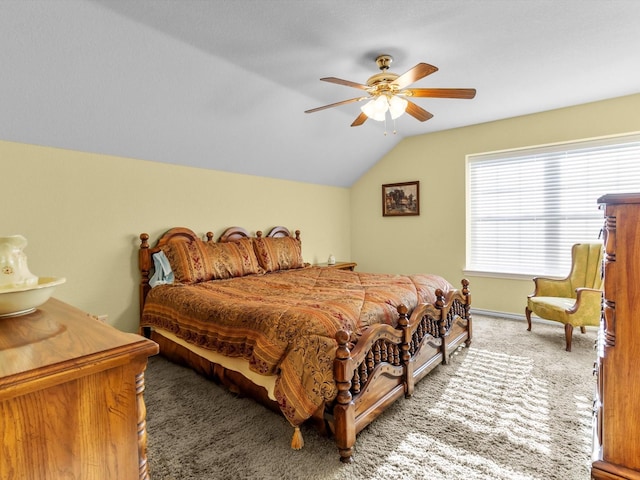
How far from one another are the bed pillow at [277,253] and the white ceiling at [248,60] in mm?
1132

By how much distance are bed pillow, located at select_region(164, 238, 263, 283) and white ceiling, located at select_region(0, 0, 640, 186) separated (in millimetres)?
952

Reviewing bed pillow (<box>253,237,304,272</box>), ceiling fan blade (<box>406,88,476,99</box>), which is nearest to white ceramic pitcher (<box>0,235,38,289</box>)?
ceiling fan blade (<box>406,88,476,99</box>)

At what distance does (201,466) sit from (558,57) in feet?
12.6

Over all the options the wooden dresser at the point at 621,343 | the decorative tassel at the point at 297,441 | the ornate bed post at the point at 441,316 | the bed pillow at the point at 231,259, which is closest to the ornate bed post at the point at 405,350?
the ornate bed post at the point at 441,316

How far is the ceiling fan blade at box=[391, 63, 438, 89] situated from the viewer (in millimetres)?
2061

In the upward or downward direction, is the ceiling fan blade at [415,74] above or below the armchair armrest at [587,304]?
above

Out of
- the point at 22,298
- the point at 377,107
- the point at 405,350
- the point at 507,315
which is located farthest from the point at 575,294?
the point at 22,298

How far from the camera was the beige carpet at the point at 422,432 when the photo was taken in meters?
1.66

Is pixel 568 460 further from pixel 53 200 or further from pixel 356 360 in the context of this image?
pixel 53 200

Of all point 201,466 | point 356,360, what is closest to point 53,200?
point 201,466

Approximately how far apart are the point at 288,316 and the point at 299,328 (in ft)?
0.46

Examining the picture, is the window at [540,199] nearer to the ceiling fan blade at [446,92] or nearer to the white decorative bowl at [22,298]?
the ceiling fan blade at [446,92]

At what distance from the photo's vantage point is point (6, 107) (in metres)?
2.32

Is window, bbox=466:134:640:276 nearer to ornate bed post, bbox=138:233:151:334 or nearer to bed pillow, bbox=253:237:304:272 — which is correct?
bed pillow, bbox=253:237:304:272
